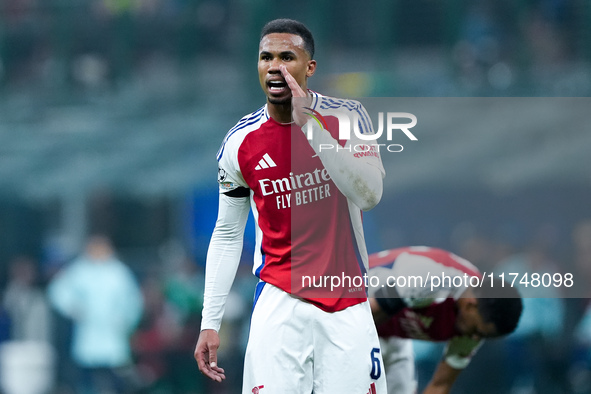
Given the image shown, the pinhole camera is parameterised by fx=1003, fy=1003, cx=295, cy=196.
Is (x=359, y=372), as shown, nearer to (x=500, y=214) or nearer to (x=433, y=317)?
(x=433, y=317)

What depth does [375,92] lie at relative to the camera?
1238 centimetres

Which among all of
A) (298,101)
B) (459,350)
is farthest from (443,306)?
(298,101)

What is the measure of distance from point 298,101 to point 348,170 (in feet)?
1.13

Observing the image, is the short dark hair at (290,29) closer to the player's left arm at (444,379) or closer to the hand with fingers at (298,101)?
the hand with fingers at (298,101)

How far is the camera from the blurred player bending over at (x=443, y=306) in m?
5.16

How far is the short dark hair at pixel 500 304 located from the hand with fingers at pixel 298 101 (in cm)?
171

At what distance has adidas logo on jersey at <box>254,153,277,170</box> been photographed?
13.7 feet

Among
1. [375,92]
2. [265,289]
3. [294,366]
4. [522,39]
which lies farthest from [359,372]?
[522,39]

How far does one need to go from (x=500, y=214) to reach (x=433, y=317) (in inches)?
103

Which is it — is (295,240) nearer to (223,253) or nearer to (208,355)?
(223,253)

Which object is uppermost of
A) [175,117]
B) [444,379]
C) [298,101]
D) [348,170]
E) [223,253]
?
[175,117]

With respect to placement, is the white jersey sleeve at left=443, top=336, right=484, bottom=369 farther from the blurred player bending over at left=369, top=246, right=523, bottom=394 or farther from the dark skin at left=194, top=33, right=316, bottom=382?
the dark skin at left=194, top=33, right=316, bottom=382

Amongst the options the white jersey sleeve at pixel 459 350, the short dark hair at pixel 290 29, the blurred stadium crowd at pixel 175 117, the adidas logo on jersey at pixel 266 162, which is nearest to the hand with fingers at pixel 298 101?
the short dark hair at pixel 290 29

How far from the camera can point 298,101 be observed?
3.92 metres
